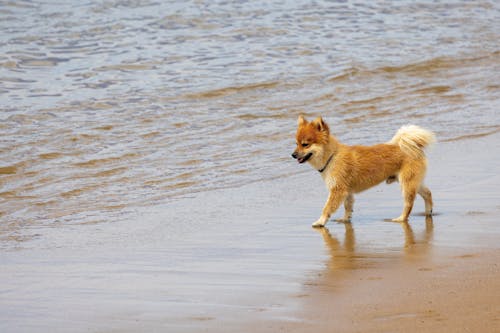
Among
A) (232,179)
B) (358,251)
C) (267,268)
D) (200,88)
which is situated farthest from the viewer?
(200,88)

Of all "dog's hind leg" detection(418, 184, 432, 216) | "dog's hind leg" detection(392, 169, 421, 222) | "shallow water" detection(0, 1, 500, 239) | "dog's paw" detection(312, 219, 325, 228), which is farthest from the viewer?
"shallow water" detection(0, 1, 500, 239)

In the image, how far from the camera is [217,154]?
35.3ft

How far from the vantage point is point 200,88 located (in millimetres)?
15688

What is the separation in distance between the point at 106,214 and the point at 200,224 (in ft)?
3.77

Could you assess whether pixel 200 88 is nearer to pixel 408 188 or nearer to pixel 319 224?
pixel 408 188

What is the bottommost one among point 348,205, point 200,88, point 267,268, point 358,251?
point 200,88

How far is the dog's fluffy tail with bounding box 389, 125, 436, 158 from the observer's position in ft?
25.1

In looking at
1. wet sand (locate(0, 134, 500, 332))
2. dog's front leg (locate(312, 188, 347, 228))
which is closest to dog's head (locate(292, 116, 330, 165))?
dog's front leg (locate(312, 188, 347, 228))

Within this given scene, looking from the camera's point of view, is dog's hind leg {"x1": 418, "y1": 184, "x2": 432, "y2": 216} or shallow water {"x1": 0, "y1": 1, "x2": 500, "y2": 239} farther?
shallow water {"x1": 0, "y1": 1, "x2": 500, "y2": 239}

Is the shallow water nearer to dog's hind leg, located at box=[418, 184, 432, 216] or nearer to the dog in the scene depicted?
the dog

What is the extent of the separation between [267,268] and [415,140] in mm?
2377

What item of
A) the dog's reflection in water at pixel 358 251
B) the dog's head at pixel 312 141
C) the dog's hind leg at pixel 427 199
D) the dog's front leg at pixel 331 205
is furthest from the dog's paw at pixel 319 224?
the dog's hind leg at pixel 427 199

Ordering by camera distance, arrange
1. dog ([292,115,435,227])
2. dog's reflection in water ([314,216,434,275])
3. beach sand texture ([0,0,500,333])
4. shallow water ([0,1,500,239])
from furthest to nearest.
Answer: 1. shallow water ([0,1,500,239])
2. dog ([292,115,435,227])
3. dog's reflection in water ([314,216,434,275])
4. beach sand texture ([0,0,500,333])

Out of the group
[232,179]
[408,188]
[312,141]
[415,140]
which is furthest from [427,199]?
[232,179]
